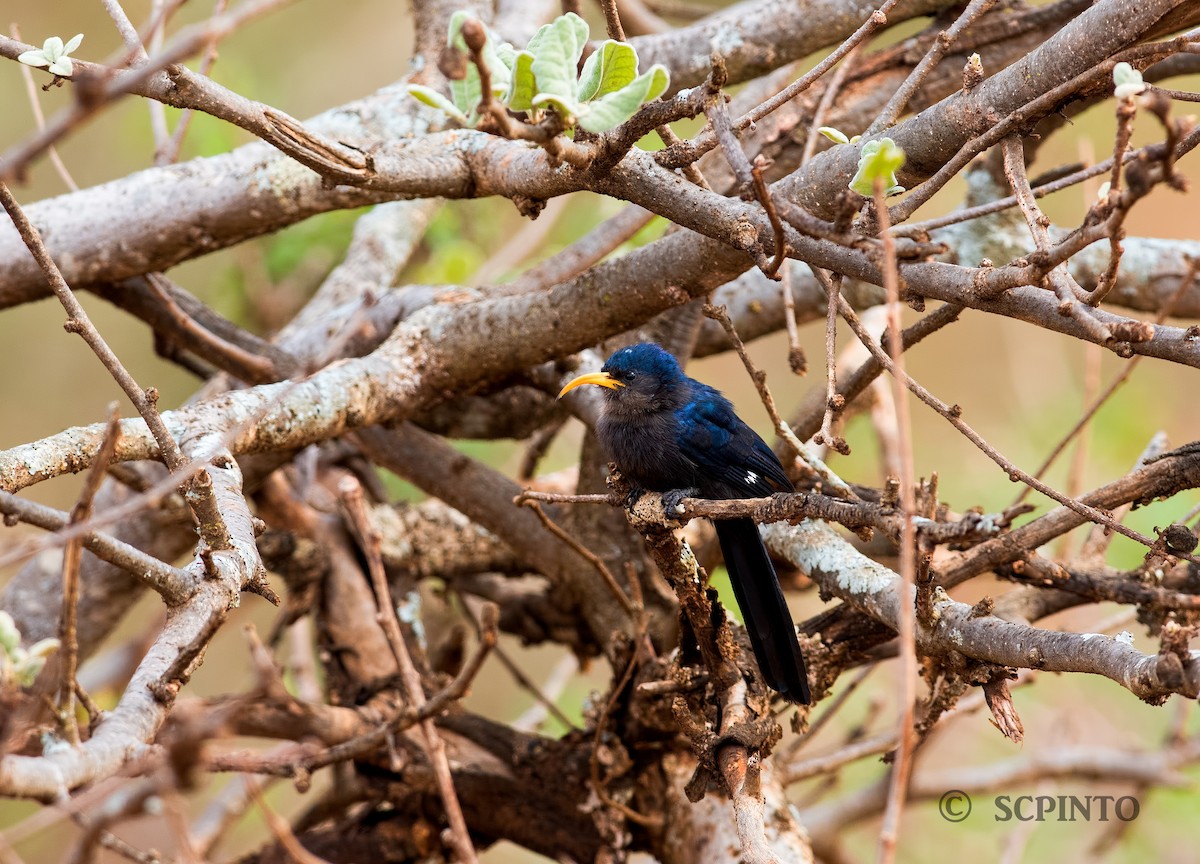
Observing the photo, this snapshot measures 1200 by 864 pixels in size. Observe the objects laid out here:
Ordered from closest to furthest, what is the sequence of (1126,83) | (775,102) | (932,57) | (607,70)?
(1126,83) → (607,70) → (775,102) → (932,57)

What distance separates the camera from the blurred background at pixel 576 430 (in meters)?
5.48

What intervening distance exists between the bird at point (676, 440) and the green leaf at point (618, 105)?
1.59 meters

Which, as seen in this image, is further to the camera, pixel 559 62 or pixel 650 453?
pixel 650 453

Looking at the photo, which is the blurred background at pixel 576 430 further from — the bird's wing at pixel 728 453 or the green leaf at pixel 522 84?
the green leaf at pixel 522 84

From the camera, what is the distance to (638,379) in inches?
140

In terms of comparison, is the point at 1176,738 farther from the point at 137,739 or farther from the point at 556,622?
the point at 137,739

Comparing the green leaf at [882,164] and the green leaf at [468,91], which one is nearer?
the green leaf at [882,164]

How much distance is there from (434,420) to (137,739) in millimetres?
2848

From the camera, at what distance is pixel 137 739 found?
151 centimetres

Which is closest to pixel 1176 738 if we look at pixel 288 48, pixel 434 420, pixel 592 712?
pixel 592 712

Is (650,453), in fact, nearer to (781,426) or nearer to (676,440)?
(676,440)

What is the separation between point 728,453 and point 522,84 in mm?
1881

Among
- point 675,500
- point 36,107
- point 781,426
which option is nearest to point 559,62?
point 781,426

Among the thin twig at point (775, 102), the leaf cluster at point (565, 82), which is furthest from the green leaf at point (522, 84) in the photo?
the thin twig at point (775, 102)
